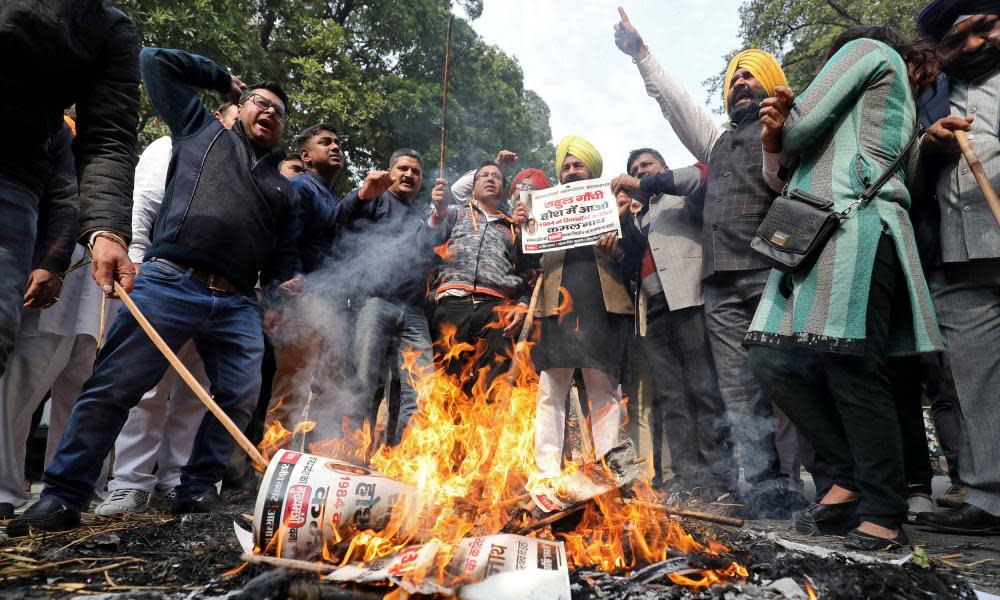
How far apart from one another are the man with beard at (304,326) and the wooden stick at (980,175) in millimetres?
3968

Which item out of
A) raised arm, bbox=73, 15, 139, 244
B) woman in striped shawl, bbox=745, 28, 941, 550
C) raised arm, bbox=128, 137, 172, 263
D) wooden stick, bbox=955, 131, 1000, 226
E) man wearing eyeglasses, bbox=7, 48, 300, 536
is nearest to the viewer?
raised arm, bbox=73, 15, 139, 244

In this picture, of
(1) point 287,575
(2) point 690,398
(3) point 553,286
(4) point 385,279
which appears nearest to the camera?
(1) point 287,575

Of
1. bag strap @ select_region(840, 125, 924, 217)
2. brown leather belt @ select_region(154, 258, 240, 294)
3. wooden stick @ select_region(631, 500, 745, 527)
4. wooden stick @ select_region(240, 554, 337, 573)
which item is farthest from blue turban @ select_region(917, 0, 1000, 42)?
brown leather belt @ select_region(154, 258, 240, 294)

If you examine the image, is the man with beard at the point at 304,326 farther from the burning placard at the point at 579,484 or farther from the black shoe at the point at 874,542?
the black shoe at the point at 874,542

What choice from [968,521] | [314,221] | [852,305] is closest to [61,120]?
[314,221]

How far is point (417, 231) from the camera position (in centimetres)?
482

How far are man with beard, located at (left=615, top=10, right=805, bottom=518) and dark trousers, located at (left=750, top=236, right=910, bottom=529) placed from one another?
27.4 inches

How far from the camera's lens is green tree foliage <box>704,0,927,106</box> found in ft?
39.1

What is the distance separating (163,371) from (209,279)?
564mm

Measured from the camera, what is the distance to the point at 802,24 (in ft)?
42.9

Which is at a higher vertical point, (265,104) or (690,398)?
(265,104)

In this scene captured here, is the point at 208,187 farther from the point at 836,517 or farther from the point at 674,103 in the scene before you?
the point at 836,517

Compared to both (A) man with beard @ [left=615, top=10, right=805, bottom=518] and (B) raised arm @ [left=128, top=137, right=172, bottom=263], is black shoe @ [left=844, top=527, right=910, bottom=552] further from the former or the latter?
(B) raised arm @ [left=128, top=137, right=172, bottom=263]

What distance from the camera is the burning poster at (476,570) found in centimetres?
173
